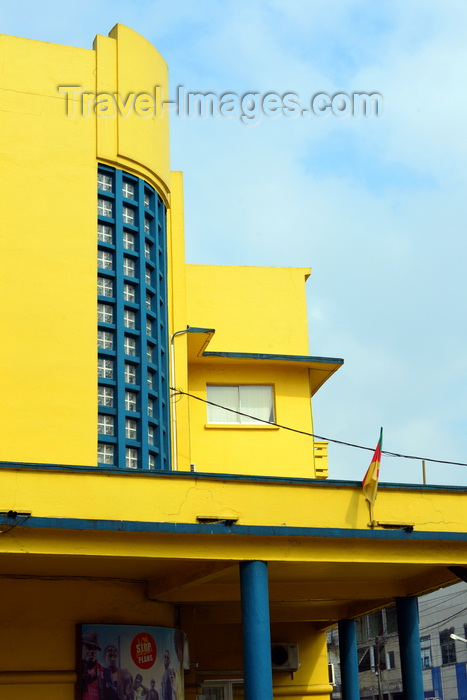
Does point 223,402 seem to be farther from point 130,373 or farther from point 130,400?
point 130,400

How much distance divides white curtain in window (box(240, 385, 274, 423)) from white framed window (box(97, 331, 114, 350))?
271 inches

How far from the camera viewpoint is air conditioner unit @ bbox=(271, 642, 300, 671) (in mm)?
23641

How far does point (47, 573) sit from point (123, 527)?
2512mm

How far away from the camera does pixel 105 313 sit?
62.6ft

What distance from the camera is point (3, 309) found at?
59.0ft

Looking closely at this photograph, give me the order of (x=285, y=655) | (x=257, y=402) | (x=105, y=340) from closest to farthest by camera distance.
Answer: (x=105, y=340) < (x=285, y=655) < (x=257, y=402)

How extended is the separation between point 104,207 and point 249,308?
7.93 m

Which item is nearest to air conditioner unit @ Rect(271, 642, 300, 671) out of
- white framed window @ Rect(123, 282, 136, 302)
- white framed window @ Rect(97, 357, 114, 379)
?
white framed window @ Rect(97, 357, 114, 379)

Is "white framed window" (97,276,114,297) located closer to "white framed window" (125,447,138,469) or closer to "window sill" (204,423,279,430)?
"white framed window" (125,447,138,469)

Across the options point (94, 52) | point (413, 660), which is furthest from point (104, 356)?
point (413, 660)

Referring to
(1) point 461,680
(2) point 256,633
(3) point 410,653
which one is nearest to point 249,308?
(3) point 410,653

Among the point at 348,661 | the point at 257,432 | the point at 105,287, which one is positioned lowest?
the point at 348,661

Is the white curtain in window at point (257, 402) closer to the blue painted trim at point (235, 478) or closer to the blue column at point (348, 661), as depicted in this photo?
the blue column at point (348, 661)

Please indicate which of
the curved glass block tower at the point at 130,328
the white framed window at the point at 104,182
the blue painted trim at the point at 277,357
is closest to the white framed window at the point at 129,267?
the curved glass block tower at the point at 130,328
